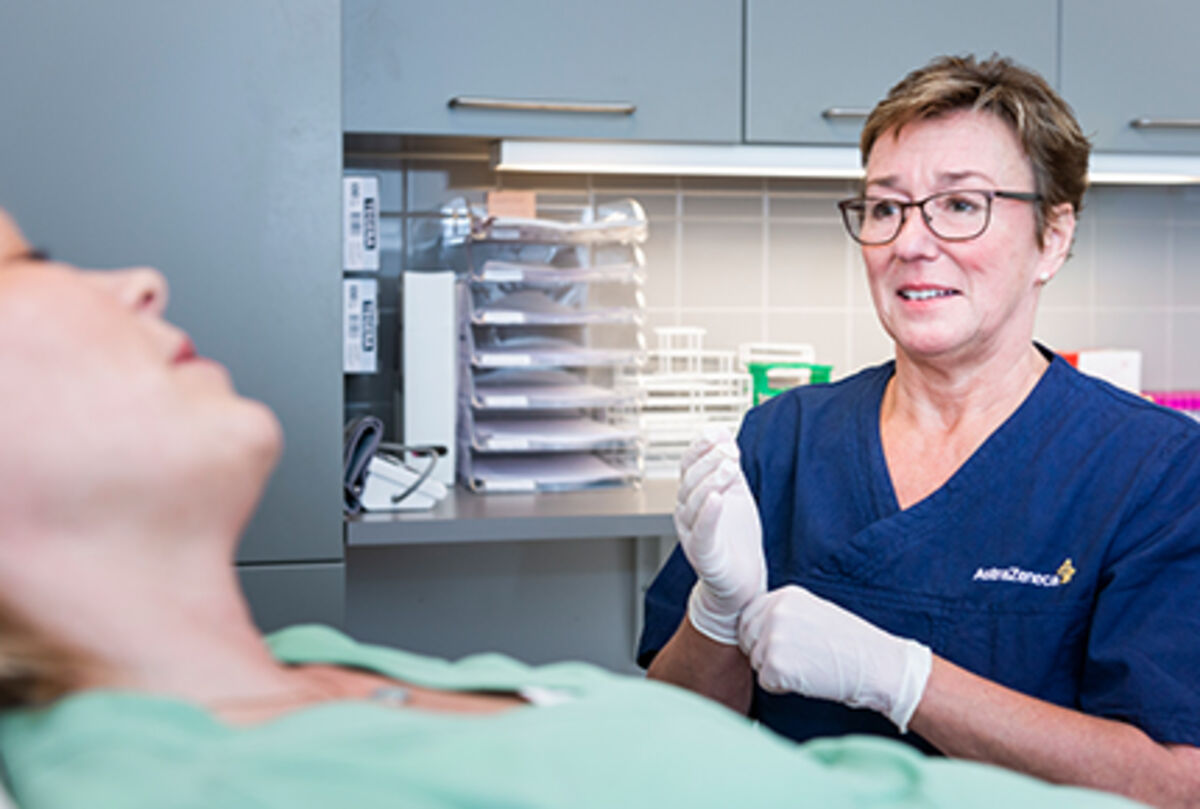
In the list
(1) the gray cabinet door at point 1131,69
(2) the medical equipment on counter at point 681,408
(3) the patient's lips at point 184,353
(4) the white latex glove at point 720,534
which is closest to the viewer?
(3) the patient's lips at point 184,353

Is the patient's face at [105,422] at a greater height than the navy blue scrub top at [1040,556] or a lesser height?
greater

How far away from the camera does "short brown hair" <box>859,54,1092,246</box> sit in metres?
1.27

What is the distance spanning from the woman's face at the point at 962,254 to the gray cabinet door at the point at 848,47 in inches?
31.8

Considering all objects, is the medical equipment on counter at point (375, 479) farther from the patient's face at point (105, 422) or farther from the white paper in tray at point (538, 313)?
the patient's face at point (105, 422)

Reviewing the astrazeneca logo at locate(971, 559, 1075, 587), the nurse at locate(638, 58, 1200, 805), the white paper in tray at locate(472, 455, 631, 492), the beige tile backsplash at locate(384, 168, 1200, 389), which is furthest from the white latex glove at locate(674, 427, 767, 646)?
the beige tile backsplash at locate(384, 168, 1200, 389)

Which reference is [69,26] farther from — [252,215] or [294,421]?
[294,421]

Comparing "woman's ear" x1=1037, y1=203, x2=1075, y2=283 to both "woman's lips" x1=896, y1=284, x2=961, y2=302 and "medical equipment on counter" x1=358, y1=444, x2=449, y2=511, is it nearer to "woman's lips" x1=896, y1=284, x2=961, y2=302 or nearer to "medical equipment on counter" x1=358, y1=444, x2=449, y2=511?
"woman's lips" x1=896, y1=284, x2=961, y2=302

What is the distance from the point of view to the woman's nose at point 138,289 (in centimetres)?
68

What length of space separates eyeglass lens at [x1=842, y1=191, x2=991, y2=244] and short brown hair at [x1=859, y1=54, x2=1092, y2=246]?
7 cm

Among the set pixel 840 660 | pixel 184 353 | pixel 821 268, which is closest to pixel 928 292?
pixel 840 660

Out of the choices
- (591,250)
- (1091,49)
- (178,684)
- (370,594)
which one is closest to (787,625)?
(178,684)

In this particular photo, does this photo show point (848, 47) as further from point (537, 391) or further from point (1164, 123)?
point (537, 391)

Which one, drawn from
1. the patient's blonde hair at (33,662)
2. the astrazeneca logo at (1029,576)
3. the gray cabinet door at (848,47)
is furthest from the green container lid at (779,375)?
the patient's blonde hair at (33,662)

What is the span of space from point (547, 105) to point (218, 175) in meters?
0.57
